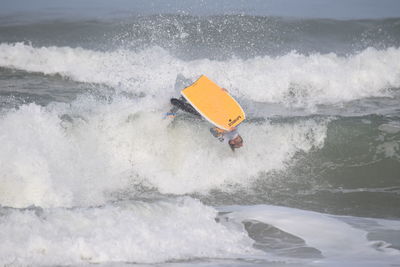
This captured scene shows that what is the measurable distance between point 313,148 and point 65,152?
437 cm

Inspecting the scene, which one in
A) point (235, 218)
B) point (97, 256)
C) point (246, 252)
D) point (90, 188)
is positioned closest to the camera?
point (97, 256)

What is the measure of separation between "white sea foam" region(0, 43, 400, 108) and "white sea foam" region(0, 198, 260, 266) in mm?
7072

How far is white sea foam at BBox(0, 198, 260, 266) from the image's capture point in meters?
6.02

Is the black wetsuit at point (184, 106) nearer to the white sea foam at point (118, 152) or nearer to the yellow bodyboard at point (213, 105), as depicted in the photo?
the yellow bodyboard at point (213, 105)

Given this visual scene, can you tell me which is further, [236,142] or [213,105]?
[236,142]

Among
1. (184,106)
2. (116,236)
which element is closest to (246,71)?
(184,106)

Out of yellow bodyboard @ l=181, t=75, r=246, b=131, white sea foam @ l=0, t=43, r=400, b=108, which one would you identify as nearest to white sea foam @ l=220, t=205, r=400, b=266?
yellow bodyboard @ l=181, t=75, r=246, b=131

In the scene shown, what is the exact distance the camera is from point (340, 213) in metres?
8.84

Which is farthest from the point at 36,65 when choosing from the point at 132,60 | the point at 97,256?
the point at 97,256

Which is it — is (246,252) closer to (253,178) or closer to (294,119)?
(253,178)

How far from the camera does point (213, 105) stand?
31.3 feet

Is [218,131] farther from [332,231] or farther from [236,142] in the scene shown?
[332,231]

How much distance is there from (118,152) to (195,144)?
136 centimetres

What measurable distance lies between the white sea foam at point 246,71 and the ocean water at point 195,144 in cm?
5
